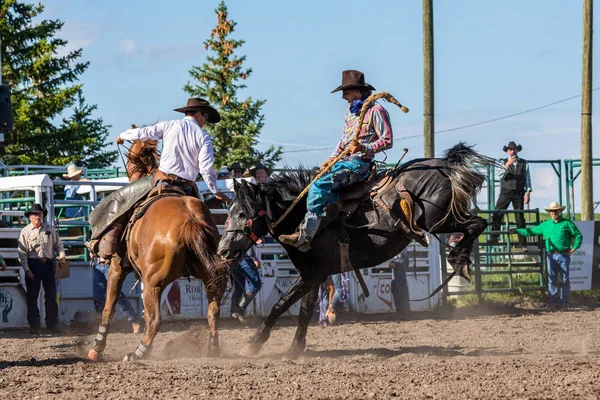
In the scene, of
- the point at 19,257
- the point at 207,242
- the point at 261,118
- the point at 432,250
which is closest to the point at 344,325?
the point at 432,250

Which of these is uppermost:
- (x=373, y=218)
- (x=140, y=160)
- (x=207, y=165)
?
(x=140, y=160)

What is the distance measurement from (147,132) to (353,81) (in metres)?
2.03

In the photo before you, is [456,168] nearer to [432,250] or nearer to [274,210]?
[274,210]

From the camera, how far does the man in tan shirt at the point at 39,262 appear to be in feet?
40.8

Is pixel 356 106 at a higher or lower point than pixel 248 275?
higher

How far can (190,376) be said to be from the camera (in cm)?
704

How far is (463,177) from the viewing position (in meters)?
8.73

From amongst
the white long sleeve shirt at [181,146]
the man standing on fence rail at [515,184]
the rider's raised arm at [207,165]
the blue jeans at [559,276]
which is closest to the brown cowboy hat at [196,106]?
the white long sleeve shirt at [181,146]

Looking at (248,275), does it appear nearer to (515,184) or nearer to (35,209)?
(35,209)

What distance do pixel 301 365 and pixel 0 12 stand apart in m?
23.5

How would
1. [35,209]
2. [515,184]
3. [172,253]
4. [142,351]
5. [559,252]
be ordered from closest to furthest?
1. [172,253]
2. [142,351]
3. [35,209]
4. [559,252]
5. [515,184]

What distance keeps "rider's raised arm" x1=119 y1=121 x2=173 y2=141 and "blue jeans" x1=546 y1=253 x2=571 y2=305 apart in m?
9.34

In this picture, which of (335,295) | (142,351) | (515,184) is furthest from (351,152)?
(515,184)

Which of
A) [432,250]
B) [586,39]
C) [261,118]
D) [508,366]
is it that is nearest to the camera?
[508,366]
